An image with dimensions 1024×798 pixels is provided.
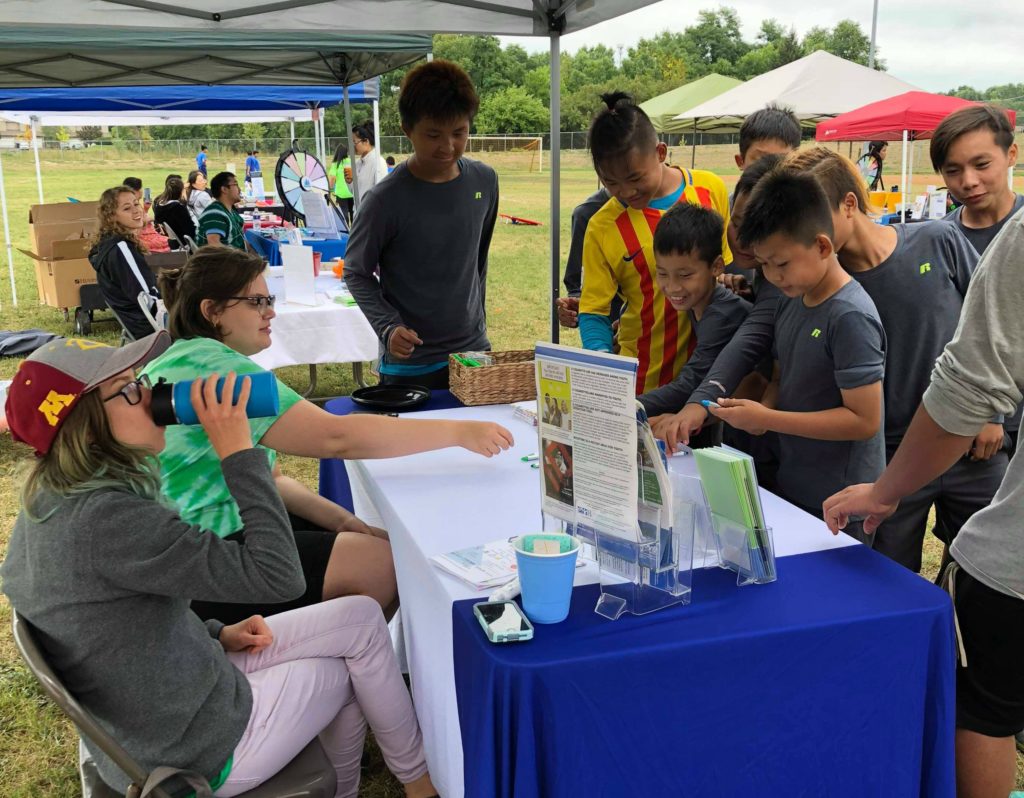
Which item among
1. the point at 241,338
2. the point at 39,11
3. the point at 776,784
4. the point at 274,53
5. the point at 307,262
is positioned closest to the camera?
the point at 776,784

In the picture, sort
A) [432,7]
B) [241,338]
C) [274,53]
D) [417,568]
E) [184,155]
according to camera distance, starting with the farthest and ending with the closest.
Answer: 1. [184,155]
2. [274,53]
3. [432,7]
4. [241,338]
5. [417,568]

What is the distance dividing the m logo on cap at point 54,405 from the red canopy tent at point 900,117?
10246 millimetres

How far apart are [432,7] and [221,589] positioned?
9.24 ft

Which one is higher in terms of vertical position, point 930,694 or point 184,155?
point 184,155

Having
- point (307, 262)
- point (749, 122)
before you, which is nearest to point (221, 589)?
point (749, 122)

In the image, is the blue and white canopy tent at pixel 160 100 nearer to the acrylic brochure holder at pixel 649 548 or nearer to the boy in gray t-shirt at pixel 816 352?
the boy in gray t-shirt at pixel 816 352

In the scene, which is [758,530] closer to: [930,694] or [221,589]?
[930,694]

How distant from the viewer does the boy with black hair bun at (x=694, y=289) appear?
2.05 m

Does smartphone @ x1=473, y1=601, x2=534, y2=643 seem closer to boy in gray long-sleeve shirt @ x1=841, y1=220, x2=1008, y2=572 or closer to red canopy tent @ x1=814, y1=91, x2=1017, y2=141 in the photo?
boy in gray long-sleeve shirt @ x1=841, y1=220, x2=1008, y2=572

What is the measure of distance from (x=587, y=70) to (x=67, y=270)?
4842 cm

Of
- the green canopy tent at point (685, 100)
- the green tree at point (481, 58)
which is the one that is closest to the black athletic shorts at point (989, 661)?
the green canopy tent at point (685, 100)

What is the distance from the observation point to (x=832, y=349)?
5.73 feet

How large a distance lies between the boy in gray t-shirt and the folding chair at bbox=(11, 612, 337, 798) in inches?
40.0

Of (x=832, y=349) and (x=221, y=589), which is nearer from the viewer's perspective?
(x=221, y=589)
